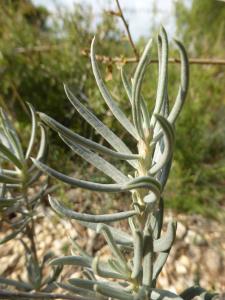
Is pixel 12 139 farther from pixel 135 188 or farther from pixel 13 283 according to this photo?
pixel 135 188

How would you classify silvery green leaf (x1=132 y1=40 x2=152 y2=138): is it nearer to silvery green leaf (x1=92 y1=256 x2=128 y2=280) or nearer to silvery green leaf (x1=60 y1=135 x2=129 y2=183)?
silvery green leaf (x1=60 y1=135 x2=129 y2=183)

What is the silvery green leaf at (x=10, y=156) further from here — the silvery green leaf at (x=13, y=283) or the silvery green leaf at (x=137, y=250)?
the silvery green leaf at (x=137, y=250)

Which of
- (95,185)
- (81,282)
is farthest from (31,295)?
(95,185)

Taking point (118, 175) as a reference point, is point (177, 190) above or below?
below

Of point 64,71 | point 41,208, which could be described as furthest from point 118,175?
point 64,71

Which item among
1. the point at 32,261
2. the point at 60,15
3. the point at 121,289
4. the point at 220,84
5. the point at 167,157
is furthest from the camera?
the point at 220,84

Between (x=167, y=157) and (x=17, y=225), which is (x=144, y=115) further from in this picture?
(x=17, y=225)

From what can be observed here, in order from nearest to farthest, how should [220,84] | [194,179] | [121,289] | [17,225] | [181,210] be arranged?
[121,289], [17,225], [181,210], [194,179], [220,84]
